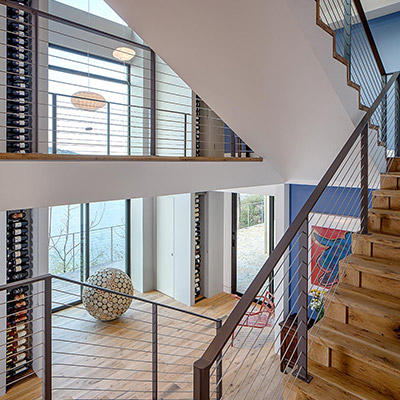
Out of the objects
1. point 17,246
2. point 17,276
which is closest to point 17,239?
point 17,246

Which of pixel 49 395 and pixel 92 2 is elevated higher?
pixel 92 2

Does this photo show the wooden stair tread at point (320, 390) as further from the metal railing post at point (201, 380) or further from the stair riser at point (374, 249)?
the stair riser at point (374, 249)

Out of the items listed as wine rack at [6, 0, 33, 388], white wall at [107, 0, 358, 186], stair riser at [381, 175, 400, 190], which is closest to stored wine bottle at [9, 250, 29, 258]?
wine rack at [6, 0, 33, 388]

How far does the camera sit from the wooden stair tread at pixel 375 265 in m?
1.95

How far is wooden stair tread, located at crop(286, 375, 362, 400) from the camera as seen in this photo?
1.56 metres

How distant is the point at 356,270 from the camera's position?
210 cm

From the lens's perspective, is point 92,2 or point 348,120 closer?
point 348,120

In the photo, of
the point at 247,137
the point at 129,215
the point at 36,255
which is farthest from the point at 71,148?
the point at 247,137

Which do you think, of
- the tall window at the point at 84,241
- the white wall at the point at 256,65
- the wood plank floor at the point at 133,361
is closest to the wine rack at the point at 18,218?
the wood plank floor at the point at 133,361

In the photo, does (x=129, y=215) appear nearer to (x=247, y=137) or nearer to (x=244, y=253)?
(x=244, y=253)

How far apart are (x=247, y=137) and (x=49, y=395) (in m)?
2.87

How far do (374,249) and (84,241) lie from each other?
4958 millimetres

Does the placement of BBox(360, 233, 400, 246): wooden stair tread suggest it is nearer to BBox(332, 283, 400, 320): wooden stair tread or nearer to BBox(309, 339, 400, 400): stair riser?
BBox(332, 283, 400, 320): wooden stair tread

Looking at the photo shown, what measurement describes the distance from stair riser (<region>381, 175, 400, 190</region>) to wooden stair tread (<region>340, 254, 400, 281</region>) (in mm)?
951
